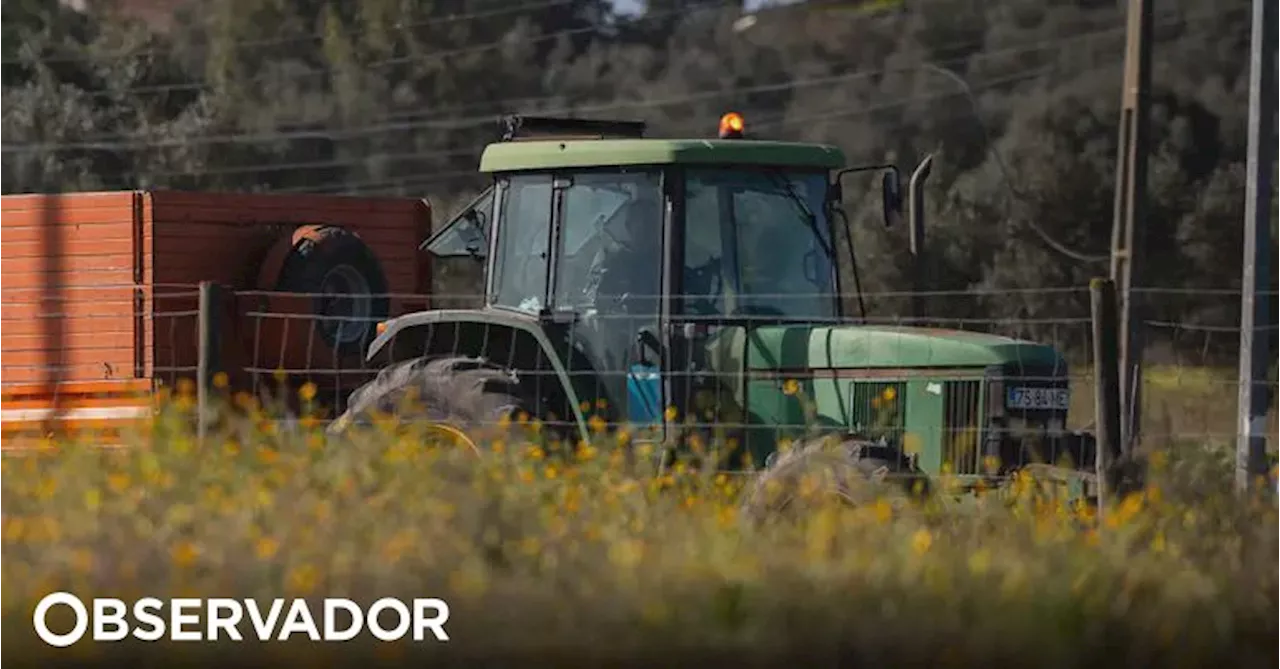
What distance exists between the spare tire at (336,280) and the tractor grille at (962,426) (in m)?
3.95

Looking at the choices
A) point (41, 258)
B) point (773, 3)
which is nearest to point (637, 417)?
point (41, 258)

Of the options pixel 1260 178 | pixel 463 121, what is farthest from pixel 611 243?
pixel 463 121

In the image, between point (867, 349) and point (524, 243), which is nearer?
point (867, 349)

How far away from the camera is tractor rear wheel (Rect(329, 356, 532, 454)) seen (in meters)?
11.3

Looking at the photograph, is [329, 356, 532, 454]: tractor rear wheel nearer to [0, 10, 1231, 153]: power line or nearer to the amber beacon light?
the amber beacon light

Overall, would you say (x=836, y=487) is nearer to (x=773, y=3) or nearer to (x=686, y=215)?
(x=686, y=215)

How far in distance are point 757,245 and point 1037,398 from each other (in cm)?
158

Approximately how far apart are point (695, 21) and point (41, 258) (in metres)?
41.9

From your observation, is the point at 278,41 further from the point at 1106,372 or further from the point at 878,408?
the point at 1106,372

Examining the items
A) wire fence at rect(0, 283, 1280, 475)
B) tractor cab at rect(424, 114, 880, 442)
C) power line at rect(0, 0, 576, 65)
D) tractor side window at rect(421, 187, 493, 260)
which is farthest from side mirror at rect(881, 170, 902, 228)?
power line at rect(0, 0, 576, 65)

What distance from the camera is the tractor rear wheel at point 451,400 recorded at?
11.3m

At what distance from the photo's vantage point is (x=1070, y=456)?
1105 centimetres

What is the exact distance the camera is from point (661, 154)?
37.3 feet

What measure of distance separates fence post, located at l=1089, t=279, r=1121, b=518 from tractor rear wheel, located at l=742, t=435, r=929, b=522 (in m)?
0.82
